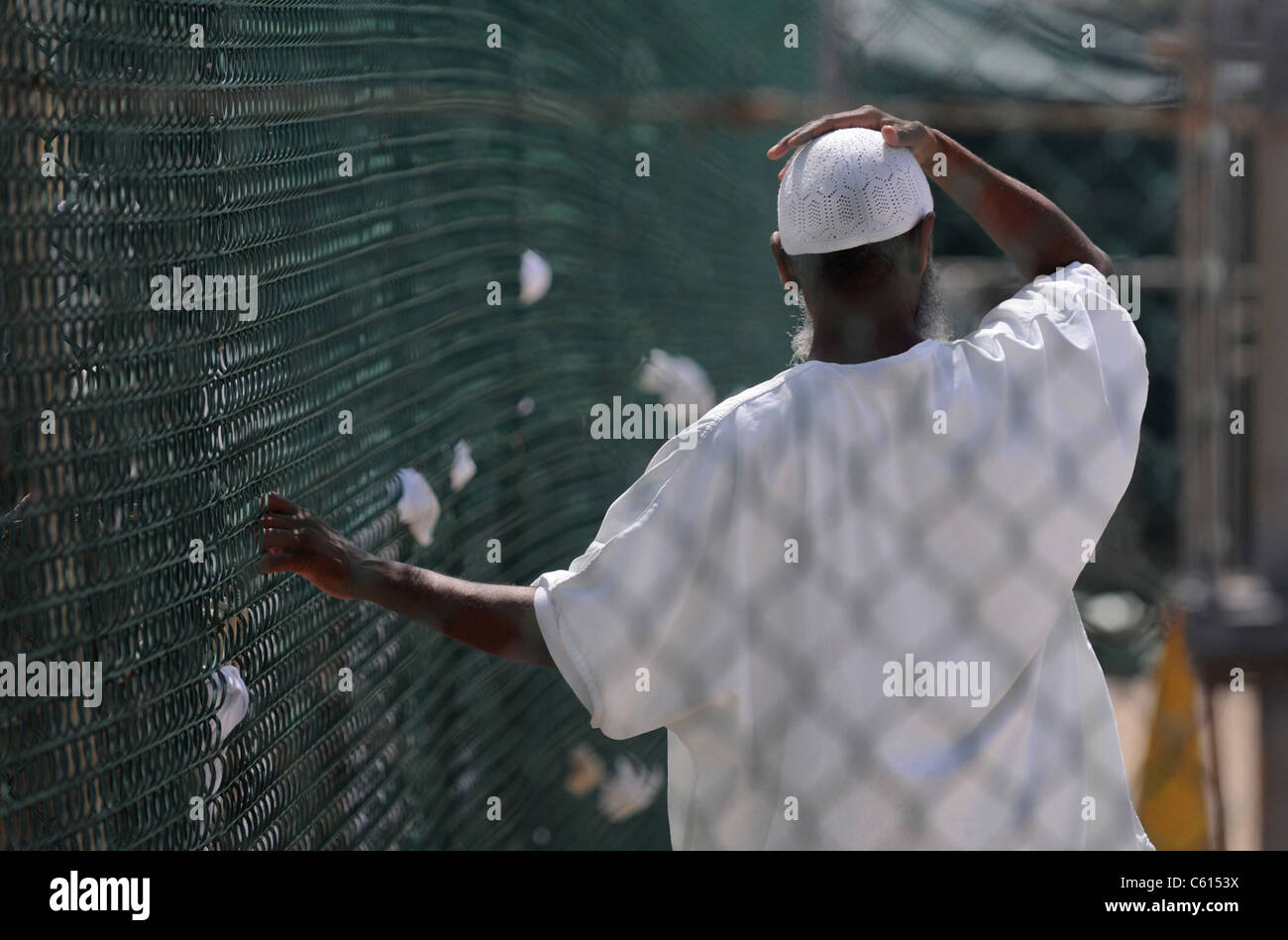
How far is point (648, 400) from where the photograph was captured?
3.59 m

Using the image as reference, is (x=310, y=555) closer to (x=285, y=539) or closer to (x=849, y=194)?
(x=285, y=539)

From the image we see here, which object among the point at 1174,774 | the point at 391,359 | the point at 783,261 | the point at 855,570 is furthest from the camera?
the point at 1174,774

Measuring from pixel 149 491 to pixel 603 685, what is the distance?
0.49m

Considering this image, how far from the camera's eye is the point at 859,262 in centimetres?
151

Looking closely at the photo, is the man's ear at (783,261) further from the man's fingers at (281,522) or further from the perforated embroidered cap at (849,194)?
the man's fingers at (281,522)

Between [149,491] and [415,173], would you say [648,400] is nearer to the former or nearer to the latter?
[415,173]

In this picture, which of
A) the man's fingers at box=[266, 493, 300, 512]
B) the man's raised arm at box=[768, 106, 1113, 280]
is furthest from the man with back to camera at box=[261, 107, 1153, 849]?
the man's raised arm at box=[768, 106, 1113, 280]

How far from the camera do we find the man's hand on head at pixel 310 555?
148 centimetres

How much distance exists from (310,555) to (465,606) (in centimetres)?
17

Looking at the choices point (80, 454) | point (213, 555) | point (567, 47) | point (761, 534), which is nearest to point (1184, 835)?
point (567, 47)

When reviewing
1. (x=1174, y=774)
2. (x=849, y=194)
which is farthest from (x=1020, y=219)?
(x=1174, y=774)

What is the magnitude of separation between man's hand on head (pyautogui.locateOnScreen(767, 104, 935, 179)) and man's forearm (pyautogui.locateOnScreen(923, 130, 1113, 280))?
128mm

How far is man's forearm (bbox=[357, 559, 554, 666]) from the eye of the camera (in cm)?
148

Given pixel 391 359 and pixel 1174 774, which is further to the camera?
pixel 1174 774
